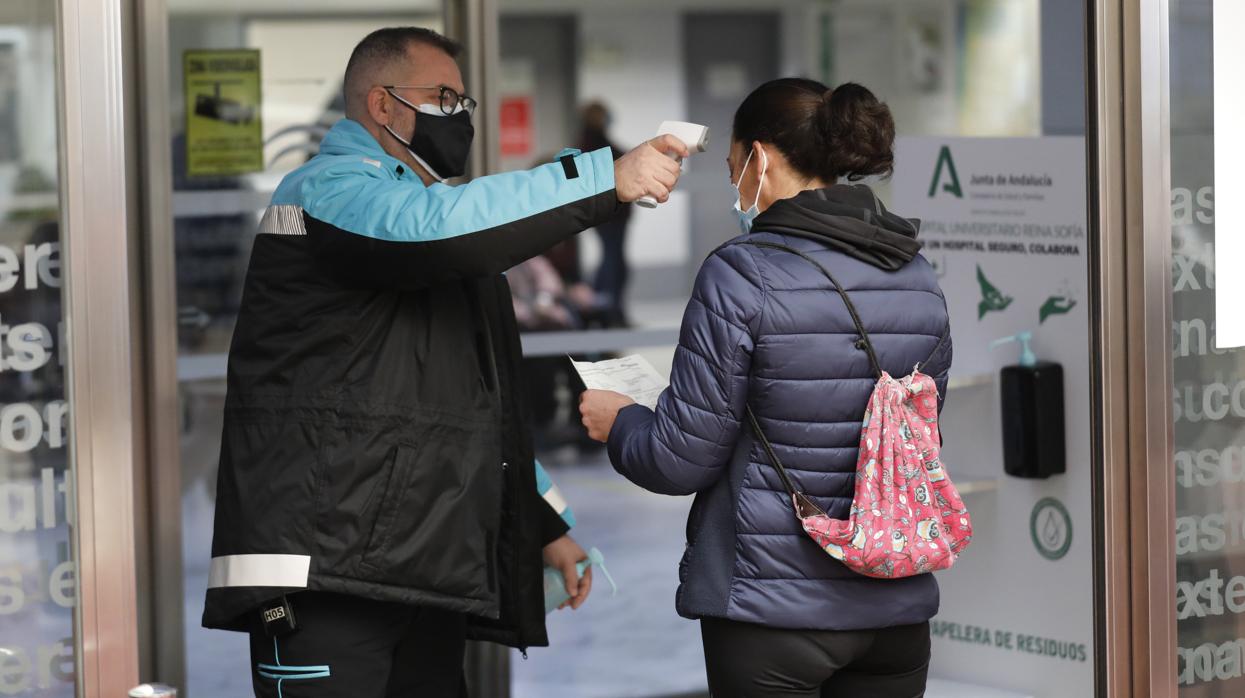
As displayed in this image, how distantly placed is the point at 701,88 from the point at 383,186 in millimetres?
15525

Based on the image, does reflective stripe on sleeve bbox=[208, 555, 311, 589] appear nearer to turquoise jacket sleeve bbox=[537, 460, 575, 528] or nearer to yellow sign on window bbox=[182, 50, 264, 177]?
turquoise jacket sleeve bbox=[537, 460, 575, 528]

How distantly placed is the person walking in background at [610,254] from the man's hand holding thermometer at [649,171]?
9.86 meters

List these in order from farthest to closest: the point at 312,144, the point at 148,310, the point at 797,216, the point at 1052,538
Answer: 1. the point at 312,144
2. the point at 1052,538
3. the point at 148,310
4. the point at 797,216

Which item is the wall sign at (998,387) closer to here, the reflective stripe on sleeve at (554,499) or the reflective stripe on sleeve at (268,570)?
the reflective stripe on sleeve at (554,499)

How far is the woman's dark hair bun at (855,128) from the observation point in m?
2.51

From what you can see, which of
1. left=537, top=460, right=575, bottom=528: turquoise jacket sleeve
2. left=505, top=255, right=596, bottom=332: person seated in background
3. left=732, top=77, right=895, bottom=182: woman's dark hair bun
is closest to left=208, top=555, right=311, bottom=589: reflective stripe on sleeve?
left=537, top=460, right=575, bottom=528: turquoise jacket sleeve

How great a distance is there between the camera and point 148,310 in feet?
11.6

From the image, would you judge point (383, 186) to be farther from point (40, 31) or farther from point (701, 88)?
point (701, 88)

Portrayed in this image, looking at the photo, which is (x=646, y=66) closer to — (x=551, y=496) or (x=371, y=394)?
(x=551, y=496)

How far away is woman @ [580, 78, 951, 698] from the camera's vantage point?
8.18ft

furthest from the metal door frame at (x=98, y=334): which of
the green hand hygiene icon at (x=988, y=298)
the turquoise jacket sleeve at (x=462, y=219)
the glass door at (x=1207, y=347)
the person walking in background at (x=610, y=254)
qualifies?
the person walking in background at (x=610, y=254)

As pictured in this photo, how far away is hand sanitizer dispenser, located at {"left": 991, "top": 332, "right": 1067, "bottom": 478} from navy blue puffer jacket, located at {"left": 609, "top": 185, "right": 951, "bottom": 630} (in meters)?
1.44

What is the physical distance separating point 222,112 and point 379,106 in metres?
2.06

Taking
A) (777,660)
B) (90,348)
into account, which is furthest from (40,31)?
(777,660)
